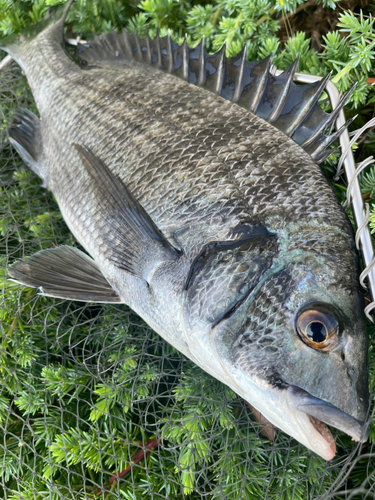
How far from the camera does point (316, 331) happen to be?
2.72 ft

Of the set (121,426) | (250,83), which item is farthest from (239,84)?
(121,426)

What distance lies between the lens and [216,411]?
3.81 feet

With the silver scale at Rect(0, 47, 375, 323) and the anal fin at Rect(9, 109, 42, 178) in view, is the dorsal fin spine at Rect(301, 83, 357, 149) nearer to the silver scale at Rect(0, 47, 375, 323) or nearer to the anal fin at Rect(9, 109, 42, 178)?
the silver scale at Rect(0, 47, 375, 323)

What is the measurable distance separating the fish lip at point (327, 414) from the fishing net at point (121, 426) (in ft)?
0.94

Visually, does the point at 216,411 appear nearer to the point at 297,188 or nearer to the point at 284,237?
the point at 284,237

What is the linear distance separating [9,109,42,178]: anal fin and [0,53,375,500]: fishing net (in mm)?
282

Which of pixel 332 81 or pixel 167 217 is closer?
pixel 167 217

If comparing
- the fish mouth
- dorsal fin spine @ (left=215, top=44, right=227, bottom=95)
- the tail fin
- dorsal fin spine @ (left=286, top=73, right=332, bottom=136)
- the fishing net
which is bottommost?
the fishing net

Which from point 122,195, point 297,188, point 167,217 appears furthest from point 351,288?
point 122,195

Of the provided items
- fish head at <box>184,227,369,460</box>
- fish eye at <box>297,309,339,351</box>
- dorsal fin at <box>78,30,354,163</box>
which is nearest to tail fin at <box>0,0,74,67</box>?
dorsal fin at <box>78,30,354,163</box>

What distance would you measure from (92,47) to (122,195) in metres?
0.86

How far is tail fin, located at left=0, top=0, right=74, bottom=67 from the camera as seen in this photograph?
5.46 ft

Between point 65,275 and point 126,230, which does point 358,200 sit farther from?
point 65,275

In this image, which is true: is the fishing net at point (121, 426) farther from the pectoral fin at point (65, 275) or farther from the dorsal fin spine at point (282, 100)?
the dorsal fin spine at point (282, 100)
